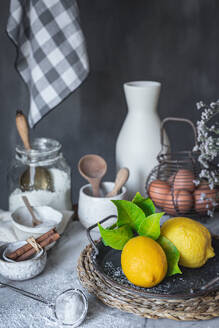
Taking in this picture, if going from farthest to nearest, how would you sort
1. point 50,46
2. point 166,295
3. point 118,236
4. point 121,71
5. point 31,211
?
point 121,71, point 50,46, point 31,211, point 118,236, point 166,295

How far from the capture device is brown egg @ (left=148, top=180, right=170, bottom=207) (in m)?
1.09

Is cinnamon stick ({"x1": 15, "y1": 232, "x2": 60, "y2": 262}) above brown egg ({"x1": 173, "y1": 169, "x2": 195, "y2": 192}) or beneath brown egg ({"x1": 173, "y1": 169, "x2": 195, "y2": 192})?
beneath

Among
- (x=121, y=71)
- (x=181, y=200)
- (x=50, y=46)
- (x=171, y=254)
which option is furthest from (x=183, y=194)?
(x=121, y=71)

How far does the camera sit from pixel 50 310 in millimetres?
784

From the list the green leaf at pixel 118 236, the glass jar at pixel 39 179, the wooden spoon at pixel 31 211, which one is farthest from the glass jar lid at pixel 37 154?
the green leaf at pixel 118 236

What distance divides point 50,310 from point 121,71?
1.00 m

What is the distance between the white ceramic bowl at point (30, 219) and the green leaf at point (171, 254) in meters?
0.28

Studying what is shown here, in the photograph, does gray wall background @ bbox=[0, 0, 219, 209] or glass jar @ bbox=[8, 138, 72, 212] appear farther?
gray wall background @ bbox=[0, 0, 219, 209]

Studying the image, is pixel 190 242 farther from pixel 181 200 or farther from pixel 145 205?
pixel 181 200

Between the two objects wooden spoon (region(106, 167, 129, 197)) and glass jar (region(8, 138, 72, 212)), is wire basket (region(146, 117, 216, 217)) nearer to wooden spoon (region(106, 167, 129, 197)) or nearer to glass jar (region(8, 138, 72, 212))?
wooden spoon (region(106, 167, 129, 197))

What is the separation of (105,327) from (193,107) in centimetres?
107

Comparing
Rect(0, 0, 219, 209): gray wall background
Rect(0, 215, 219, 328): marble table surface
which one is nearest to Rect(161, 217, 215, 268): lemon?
Rect(0, 215, 219, 328): marble table surface

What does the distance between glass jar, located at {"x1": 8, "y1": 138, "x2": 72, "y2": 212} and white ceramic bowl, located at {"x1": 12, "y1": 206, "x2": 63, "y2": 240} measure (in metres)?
0.07

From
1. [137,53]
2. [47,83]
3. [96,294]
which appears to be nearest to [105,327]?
[96,294]
